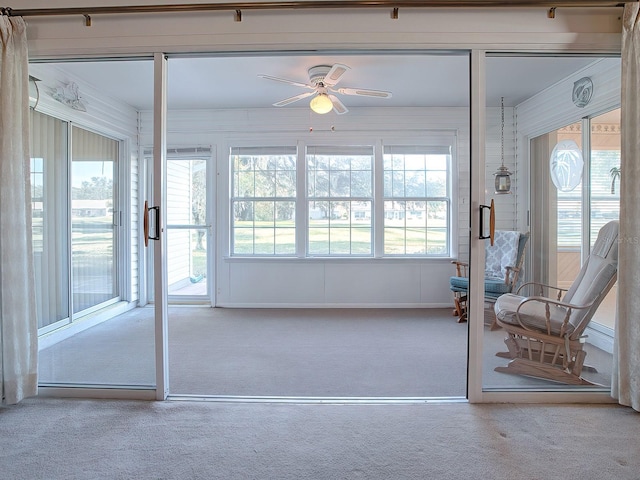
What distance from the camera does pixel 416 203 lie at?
18.1 ft

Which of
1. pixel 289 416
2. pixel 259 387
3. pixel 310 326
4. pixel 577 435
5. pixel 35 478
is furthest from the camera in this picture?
pixel 310 326

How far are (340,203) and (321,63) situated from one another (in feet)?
6.81

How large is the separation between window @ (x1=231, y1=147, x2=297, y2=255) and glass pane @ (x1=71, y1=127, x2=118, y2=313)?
1.51 meters

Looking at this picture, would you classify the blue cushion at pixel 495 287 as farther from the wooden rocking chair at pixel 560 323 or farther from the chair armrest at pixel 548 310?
the chair armrest at pixel 548 310

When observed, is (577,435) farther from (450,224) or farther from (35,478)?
(450,224)

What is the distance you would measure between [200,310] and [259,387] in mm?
2724

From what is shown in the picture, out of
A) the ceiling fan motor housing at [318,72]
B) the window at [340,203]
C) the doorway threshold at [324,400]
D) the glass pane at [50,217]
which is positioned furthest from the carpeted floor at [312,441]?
the window at [340,203]

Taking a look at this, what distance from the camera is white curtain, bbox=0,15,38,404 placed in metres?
2.37

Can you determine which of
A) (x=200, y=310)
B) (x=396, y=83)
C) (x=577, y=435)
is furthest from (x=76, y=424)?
(x=396, y=83)

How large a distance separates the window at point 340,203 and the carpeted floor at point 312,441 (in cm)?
319

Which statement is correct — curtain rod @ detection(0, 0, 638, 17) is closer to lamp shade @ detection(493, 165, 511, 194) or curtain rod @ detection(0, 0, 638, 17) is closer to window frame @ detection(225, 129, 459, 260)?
lamp shade @ detection(493, 165, 511, 194)

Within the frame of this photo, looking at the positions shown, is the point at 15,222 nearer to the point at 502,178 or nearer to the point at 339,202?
the point at 339,202

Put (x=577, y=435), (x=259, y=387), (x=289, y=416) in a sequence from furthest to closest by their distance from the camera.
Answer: (x=259, y=387)
(x=289, y=416)
(x=577, y=435)

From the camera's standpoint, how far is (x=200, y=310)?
5.28 m
